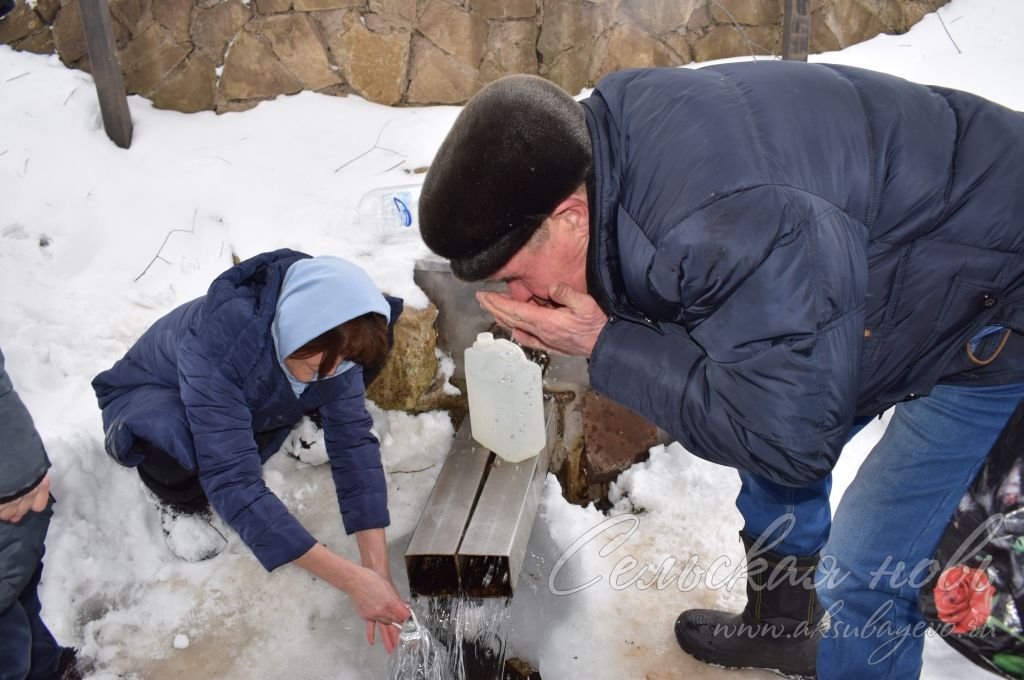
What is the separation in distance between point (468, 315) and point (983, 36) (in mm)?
4407

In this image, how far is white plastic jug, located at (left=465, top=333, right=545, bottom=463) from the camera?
2613 millimetres

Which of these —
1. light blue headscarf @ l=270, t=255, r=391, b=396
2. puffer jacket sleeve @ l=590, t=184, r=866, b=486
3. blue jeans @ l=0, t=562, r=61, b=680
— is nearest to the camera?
puffer jacket sleeve @ l=590, t=184, r=866, b=486

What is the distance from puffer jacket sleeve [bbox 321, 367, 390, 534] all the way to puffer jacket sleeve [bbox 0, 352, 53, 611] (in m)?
0.75

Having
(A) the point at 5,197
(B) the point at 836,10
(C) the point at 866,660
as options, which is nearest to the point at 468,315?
(C) the point at 866,660

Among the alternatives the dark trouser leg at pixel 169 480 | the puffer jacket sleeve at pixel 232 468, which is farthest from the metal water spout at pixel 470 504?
the dark trouser leg at pixel 169 480

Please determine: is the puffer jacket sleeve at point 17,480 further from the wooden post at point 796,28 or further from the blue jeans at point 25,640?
the wooden post at point 796,28

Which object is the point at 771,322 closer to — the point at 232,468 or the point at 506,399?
the point at 232,468

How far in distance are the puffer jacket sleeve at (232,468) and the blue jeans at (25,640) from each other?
1.63 ft

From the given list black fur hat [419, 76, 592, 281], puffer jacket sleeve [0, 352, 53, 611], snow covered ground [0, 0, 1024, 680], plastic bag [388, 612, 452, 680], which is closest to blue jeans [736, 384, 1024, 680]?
snow covered ground [0, 0, 1024, 680]

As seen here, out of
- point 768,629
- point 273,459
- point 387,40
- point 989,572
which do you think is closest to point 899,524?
point 989,572

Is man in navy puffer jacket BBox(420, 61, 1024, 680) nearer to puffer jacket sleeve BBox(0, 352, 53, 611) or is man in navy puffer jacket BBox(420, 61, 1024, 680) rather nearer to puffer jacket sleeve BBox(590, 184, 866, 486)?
puffer jacket sleeve BBox(590, 184, 866, 486)

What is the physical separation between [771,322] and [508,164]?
51cm

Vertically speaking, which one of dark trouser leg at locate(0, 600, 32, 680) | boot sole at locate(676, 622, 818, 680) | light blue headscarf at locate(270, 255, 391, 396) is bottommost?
boot sole at locate(676, 622, 818, 680)

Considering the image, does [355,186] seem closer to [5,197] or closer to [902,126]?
[5,197]
